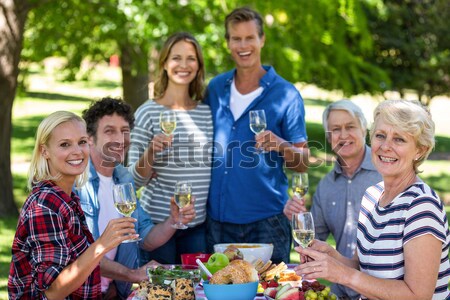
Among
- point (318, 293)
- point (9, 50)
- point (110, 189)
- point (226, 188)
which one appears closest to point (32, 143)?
point (9, 50)

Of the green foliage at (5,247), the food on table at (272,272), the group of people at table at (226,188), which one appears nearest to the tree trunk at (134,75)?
the green foliage at (5,247)

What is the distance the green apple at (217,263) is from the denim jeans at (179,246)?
138cm

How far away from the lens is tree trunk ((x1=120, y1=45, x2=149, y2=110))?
12348 mm

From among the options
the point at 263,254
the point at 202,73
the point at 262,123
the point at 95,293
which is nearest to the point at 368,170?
the point at 262,123

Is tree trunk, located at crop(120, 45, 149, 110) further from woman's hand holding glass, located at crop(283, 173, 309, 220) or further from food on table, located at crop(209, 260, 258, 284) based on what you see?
food on table, located at crop(209, 260, 258, 284)

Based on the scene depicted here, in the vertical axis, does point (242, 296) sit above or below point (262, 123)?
below

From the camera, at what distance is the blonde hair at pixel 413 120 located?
11.6 feet

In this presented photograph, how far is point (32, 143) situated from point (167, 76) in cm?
1493

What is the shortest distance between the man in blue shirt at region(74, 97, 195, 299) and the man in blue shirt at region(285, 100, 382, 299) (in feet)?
3.21

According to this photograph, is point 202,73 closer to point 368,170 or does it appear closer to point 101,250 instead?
point 368,170

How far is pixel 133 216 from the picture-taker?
15.6ft

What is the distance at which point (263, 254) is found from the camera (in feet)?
14.1

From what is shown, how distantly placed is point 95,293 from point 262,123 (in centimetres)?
179

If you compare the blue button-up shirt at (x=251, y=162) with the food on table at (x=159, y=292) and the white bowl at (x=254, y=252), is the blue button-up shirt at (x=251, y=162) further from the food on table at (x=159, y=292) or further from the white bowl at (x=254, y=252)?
the food on table at (x=159, y=292)
